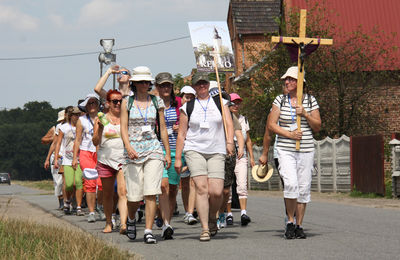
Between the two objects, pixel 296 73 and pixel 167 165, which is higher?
pixel 296 73

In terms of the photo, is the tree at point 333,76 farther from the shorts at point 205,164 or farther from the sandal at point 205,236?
the sandal at point 205,236

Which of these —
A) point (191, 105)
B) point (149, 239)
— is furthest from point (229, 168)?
point (149, 239)

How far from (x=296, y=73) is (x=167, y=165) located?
72.8 inches

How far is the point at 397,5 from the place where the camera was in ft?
131

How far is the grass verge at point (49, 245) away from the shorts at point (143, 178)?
0.83 metres

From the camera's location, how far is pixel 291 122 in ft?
31.7

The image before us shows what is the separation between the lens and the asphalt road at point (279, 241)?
8.10 metres

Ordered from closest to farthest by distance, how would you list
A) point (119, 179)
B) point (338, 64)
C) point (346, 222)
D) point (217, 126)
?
1. point (217, 126)
2. point (119, 179)
3. point (346, 222)
4. point (338, 64)

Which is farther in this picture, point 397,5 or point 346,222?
point 397,5

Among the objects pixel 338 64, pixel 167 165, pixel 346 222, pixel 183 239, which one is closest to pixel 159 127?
pixel 167 165

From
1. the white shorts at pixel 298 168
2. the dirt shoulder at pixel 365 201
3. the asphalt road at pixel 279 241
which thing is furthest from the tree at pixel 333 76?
the white shorts at pixel 298 168

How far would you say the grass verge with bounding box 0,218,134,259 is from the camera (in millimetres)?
7285

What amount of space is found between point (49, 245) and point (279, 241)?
2630mm

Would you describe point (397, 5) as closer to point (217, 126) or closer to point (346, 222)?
point (346, 222)
